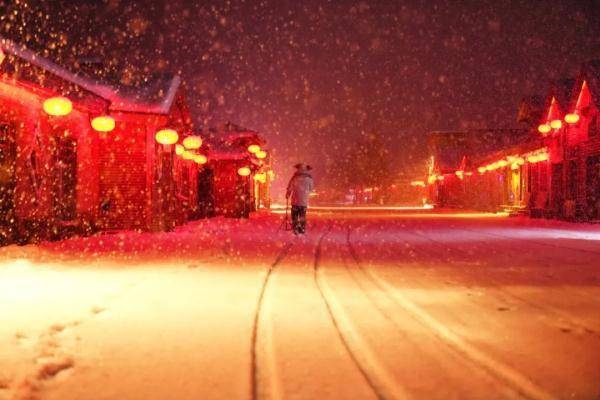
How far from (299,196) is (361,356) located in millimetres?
12652

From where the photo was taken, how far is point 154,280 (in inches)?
304

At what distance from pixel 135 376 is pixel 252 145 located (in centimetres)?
2877

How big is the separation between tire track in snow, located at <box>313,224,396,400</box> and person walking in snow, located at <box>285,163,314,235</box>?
10045mm

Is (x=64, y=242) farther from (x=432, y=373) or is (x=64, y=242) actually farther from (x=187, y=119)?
(x=432, y=373)

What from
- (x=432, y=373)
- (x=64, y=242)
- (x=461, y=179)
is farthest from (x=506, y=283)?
(x=461, y=179)

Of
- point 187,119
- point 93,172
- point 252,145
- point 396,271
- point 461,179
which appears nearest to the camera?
point 396,271

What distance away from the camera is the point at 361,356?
3.95 metres

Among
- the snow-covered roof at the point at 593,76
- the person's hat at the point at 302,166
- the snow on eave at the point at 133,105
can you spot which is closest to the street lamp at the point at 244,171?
the snow on eave at the point at 133,105

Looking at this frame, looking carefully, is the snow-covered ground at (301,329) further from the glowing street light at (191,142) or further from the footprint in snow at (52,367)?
the glowing street light at (191,142)

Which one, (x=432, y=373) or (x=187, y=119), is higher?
(x=187, y=119)

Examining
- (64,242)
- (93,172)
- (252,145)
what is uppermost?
(252,145)

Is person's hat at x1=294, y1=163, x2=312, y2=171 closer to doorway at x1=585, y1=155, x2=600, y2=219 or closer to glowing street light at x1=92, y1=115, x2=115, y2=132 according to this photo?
glowing street light at x1=92, y1=115, x2=115, y2=132

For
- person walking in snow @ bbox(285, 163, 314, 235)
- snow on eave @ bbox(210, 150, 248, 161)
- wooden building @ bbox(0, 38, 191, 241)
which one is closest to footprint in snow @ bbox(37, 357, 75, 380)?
wooden building @ bbox(0, 38, 191, 241)

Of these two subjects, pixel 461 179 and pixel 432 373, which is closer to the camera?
pixel 432 373
